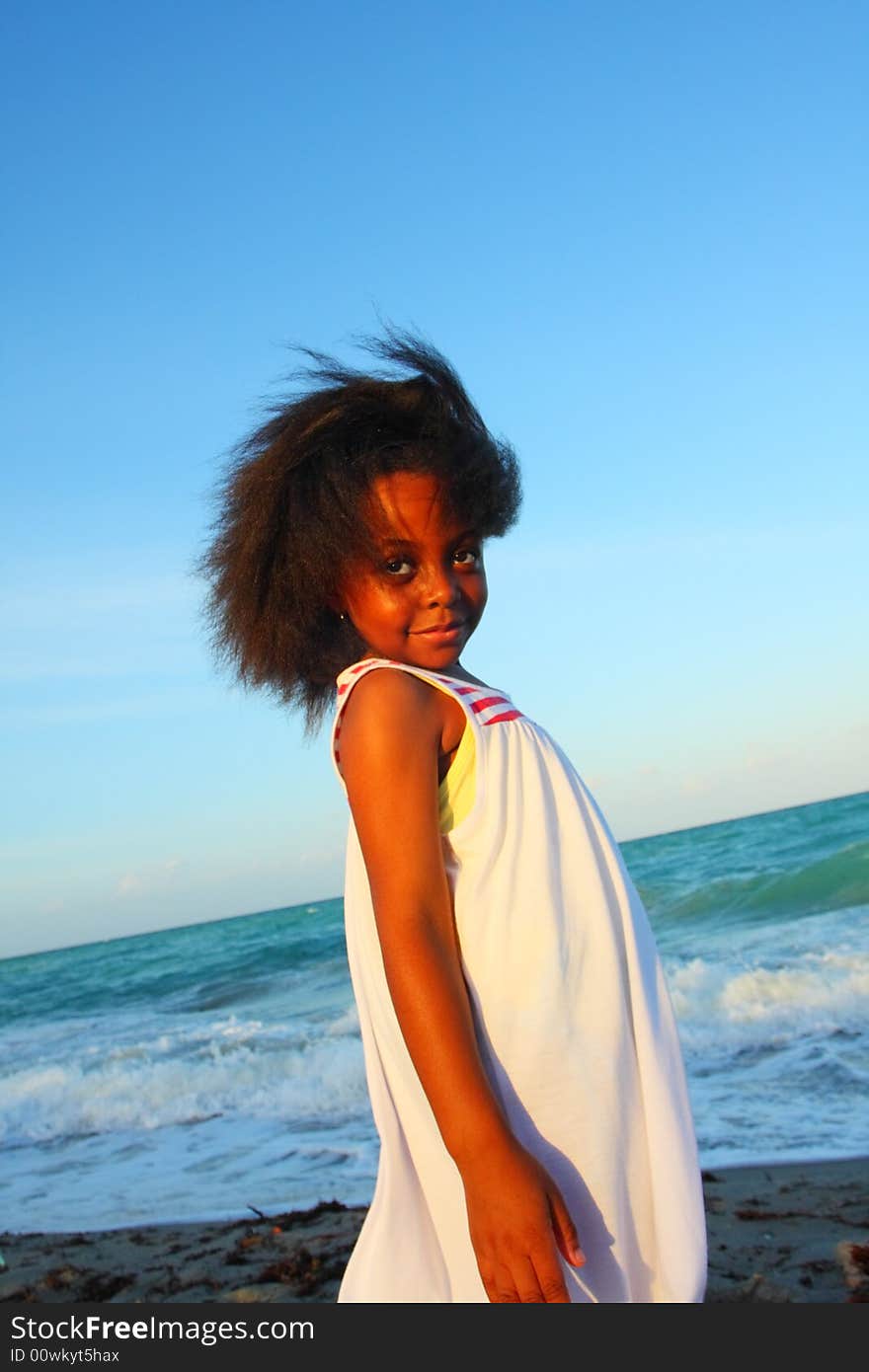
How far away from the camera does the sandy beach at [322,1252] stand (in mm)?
4074

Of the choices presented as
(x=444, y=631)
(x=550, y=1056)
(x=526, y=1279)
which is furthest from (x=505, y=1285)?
(x=444, y=631)

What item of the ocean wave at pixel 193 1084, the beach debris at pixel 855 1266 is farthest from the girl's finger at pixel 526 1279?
the ocean wave at pixel 193 1084

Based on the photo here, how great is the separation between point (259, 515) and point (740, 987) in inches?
373

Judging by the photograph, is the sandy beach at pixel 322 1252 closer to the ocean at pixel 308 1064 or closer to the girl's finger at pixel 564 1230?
the ocean at pixel 308 1064

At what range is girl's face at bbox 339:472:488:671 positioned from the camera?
1805 millimetres

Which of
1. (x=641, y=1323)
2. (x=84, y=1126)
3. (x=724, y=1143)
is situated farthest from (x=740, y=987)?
(x=641, y=1323)

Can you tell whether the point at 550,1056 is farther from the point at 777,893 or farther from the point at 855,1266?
the point at 777,893

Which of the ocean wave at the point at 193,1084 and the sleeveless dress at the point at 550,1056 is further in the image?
the ocean wave at the point at 193,1084

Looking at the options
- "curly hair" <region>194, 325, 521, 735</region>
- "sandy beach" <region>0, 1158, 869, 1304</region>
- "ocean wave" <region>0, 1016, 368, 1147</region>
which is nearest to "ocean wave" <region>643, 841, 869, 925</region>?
"ocean wave" <region>0, 1016, 368, 1147</region>

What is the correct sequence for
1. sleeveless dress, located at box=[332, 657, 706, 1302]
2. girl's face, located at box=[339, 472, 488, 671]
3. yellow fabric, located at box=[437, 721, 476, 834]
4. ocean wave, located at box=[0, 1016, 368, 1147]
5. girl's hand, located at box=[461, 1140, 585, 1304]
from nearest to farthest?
girl's hand, located at box=[461, 1140, 585, 1304] < sleeveless dress, located at box=[332, 657, 706, 1302] < yellow fabric, located at box=[437, 721, 476, 834] < girl's face, located at box=[339, 472, 488, 671] < ocean wave, located at box=[0, 1016, 368, 1147]

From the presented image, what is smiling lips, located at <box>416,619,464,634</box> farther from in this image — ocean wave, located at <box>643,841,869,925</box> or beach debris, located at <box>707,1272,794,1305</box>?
ocean wave, located at <box>643,841,869,925</box>

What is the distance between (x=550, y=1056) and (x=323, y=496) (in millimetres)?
869

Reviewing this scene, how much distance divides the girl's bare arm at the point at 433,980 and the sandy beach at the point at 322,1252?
281cm

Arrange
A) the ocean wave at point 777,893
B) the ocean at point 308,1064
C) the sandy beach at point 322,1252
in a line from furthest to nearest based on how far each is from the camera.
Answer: the ocean wave at point 777,893, the ocean at point 308,1064, the sandy beach at point 322,1252
